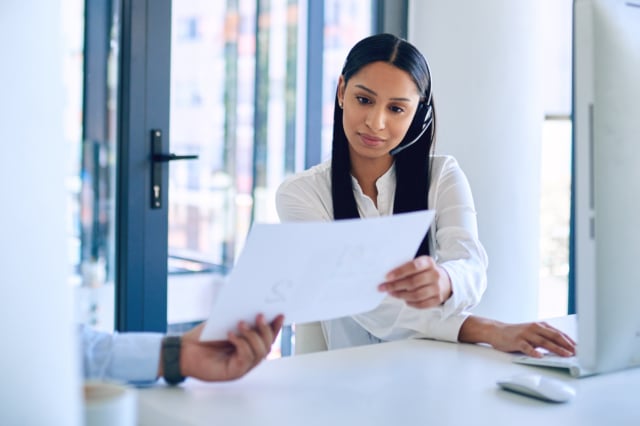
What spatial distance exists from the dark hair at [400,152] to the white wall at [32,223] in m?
1.39

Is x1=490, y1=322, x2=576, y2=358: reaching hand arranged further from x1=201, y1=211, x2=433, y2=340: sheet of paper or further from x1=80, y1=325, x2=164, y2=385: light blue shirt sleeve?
x1=80, y1=325, x2=164, y2=385: light blue shirt sleeve

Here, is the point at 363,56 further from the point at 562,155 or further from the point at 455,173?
the point at 562,155

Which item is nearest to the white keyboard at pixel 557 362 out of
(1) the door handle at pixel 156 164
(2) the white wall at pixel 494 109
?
(1) the door handle at pixel 156 164

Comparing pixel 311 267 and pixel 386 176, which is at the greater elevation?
pixel 386 176

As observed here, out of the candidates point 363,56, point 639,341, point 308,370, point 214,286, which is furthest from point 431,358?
point 214,286

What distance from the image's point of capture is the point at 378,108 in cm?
185

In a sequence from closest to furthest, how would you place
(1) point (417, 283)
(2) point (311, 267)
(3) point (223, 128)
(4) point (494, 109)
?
(2) point (311, 267) → (1) point (417, 283) → (3) point (223, 128) → (4) point (494, 109)

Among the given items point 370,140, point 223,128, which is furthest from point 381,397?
point 223,128

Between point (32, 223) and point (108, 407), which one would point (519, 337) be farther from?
point (32, 223)

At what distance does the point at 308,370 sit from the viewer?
1266 millimetres

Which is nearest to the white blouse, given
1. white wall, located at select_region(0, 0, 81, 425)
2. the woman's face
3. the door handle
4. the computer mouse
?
the woman's face

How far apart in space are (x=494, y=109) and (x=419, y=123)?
129 cm

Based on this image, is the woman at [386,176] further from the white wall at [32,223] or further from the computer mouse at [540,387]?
the white wall at [32,223]

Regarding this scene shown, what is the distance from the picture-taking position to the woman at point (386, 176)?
173 centimetres
